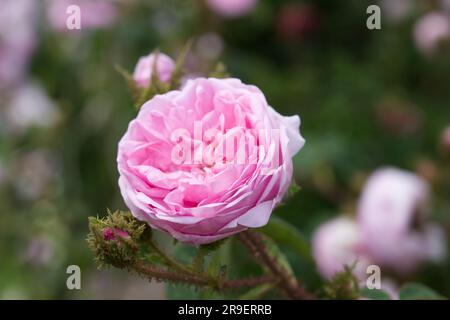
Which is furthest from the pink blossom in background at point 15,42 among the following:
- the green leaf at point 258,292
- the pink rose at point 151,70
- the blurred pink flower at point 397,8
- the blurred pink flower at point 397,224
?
the green leaf at point 258,292

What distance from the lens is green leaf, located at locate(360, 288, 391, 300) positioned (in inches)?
26.4

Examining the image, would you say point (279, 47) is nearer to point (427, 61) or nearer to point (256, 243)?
point (427, 61)

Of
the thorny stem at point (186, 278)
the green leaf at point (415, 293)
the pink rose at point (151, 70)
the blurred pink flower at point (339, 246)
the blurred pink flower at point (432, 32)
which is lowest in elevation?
the blurred pink flower at point (339, 246)

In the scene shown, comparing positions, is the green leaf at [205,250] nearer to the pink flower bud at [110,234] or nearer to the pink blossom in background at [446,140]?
the pink flower bud at [110,234]

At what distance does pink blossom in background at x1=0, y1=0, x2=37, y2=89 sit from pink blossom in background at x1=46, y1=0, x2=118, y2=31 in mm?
67

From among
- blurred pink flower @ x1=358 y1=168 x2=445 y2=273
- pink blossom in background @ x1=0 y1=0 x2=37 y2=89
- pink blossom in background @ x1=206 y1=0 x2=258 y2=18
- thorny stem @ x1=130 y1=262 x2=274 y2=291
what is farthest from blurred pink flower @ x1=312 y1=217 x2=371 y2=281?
pink blossom in background @ x1=0 y1=0 x2=37 y2=89

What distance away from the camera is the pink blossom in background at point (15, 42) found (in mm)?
1734

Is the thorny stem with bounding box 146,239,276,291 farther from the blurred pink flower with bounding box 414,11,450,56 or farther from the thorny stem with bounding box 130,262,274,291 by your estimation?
the blurred pink flower with bounding box 414,11,450,56

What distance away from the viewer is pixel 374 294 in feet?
2.23

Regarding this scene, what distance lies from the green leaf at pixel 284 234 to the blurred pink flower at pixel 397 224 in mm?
351

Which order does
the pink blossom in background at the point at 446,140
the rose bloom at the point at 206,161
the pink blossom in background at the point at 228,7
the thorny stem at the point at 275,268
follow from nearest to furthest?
the rose bloom at the point at 206,161 < the thorny stem at the point at 275,268 < the pink blossom in background at the point at 446,140 < the pink blossom in background at the point at 228,7

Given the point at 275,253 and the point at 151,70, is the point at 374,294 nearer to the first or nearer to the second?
the point at 275,253

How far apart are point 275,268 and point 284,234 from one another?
0.05 meters
